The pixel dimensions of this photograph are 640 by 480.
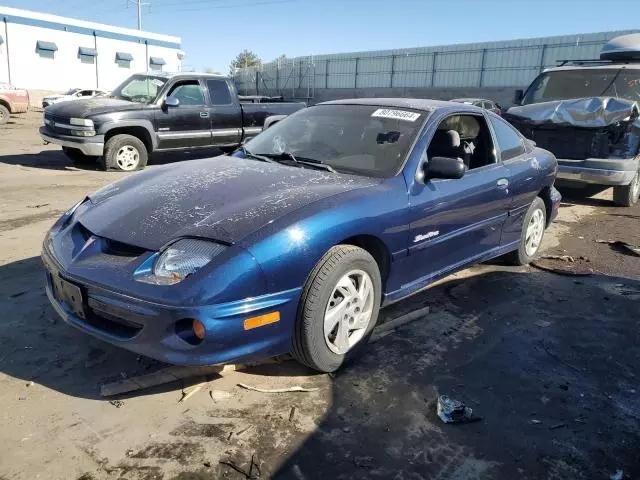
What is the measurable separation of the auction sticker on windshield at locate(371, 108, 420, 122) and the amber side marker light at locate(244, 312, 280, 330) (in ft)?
6.27

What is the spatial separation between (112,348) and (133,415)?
0.72 metres

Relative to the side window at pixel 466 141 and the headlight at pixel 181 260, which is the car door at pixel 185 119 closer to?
the side window at pixel 466 141

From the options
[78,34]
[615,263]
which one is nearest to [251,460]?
[615,263]

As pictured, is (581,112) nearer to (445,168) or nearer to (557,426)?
(445,168)

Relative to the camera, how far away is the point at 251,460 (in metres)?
2.32

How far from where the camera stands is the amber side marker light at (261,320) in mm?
2576

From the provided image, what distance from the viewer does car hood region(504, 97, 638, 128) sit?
7609mm

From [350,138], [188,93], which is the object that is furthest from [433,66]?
[350,138]

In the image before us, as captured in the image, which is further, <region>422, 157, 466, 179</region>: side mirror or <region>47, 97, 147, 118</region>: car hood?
<region>47, 97, 147, 118</region>: car hood

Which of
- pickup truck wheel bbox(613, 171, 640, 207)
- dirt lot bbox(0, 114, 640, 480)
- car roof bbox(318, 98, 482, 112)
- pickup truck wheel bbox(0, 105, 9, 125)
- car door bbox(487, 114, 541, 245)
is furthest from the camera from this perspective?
pickup truck wheel bbox(0, 105, 9, 125)

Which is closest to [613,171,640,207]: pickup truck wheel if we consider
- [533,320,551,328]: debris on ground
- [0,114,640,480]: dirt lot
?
[0,114,640,480]: dirt lot

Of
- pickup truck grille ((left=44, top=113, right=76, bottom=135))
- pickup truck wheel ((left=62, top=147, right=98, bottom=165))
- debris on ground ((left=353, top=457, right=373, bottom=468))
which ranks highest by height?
pickup truck grille ((left=44, top=113, right=76, bottom=135))

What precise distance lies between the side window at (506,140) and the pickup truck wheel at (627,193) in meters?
4.19

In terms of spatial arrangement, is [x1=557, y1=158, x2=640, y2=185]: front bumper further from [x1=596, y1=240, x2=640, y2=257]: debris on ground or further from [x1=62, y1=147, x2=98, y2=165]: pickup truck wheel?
[x1=62, y1=147, x2=98, y2=165]: pickup truck wheel
